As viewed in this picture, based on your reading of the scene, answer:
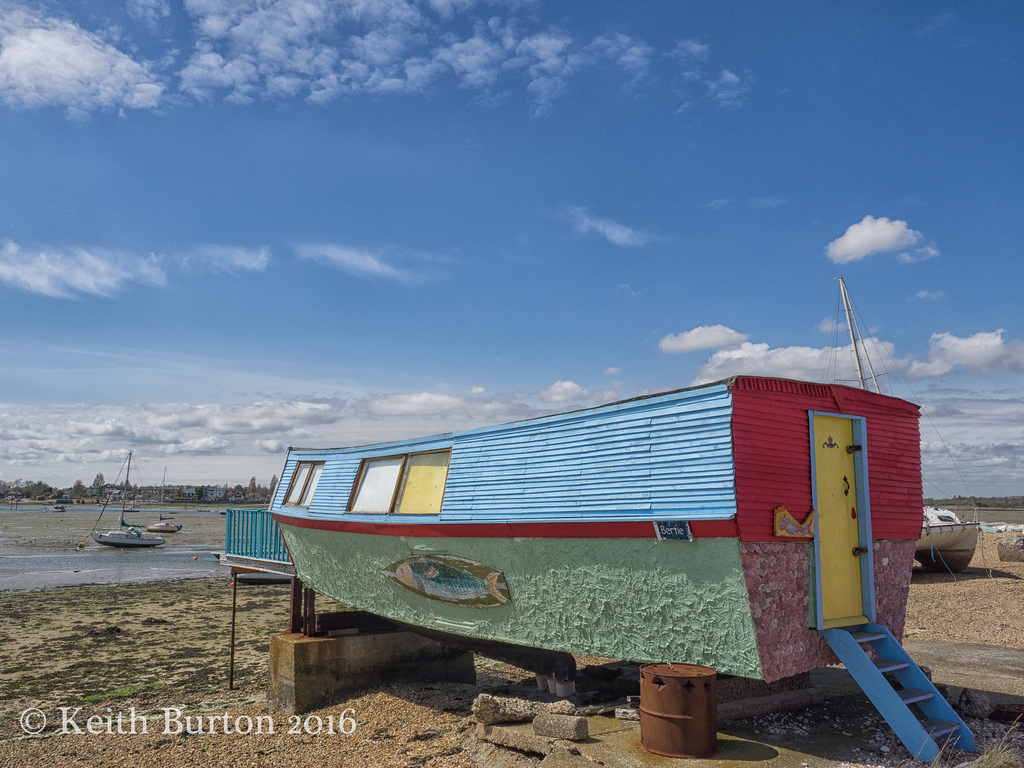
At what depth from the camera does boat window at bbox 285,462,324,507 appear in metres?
13.0

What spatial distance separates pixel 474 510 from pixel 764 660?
3.97 meters

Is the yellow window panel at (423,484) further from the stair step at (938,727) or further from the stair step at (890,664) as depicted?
the stair step at (938,727)

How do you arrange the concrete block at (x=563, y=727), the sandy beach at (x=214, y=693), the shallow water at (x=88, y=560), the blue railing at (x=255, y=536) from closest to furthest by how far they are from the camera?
the concrete block at (x=563, y=727) → the sandy beach at (x=214, y=693) → the blue railing at (x=255, y=536) → the shallow water at (x=88, y=560)

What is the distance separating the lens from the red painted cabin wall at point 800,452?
260 inches

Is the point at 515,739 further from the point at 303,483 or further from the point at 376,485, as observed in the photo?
the point at 303,483

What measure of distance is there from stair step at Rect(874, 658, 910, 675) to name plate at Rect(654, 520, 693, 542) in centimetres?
276

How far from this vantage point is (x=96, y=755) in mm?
10734

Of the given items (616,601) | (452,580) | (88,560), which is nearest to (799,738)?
(616,601)

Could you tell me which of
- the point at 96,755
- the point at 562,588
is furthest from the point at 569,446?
A: the point at 96,755

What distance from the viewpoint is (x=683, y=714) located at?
6.77m

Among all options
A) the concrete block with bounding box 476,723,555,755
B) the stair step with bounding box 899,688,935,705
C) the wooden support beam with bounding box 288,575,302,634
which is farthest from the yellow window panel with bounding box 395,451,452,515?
the stair step with bounding box 899,688,935,705

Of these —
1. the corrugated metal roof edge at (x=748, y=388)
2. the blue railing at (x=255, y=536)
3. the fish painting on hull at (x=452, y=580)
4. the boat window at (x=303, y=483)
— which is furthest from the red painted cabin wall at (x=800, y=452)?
the blue railing at (x=255, y=536)

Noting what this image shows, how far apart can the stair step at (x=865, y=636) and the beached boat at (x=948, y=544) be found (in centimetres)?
2203

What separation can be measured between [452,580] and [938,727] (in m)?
6.00
